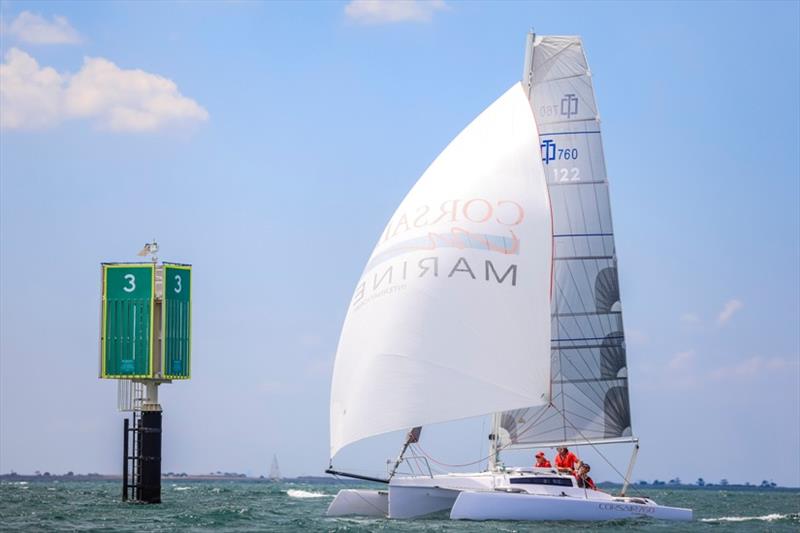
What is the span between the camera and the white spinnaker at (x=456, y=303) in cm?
2661

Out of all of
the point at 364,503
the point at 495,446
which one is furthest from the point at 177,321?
the point at 495,446

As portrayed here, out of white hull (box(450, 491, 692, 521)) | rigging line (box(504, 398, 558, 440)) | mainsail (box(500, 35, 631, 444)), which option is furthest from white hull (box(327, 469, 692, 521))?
mainsail (box(500, 35, 631, 444))

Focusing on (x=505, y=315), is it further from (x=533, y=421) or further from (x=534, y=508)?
(x=534, y=508)

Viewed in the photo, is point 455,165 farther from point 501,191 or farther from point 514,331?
point 514,331

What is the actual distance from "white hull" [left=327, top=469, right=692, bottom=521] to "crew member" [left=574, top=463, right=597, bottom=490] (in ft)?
1.42

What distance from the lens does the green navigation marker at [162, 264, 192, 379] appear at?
122 ft

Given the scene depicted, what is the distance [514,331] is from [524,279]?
1.22 m

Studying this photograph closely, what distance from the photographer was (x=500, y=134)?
29375mm

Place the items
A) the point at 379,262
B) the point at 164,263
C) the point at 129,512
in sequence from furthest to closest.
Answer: the point at 164,263 < the point at 129,512 < the point at 379,262

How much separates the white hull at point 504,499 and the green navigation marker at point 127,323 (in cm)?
1130

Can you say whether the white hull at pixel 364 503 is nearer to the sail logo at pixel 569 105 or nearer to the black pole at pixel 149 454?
the black pole at pixel 149 454

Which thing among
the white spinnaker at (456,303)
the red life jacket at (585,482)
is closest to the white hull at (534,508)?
the red life jacket at (585,482)

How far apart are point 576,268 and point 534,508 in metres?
6.58

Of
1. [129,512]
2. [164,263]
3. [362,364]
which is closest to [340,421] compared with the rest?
[362,364]
